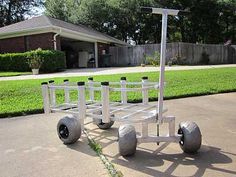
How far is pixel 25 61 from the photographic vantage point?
63.3 feet

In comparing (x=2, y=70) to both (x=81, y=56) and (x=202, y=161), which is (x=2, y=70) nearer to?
(x=81, y=56)

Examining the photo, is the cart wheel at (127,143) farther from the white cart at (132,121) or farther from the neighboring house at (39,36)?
the neighboring house at (39,36)

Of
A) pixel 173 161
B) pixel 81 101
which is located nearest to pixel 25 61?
pixel 81 101

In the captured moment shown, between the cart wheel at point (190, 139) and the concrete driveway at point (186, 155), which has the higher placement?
the cart wheel at point (190, 139)

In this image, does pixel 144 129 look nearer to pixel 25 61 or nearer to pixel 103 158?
pixel 103 158

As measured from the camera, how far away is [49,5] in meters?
41.8

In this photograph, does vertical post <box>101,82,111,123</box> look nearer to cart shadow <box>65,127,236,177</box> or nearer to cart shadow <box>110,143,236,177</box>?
cart shadow <box>65,127,236,177</box>

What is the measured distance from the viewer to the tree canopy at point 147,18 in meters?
37.2

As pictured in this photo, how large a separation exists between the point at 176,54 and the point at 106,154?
23.0 meters

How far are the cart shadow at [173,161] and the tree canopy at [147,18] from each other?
3255 centimetres

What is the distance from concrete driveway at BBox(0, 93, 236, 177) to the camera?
3450 mm

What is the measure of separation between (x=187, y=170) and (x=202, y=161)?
0.36 metres

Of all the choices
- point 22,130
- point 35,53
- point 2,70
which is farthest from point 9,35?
point 22,130

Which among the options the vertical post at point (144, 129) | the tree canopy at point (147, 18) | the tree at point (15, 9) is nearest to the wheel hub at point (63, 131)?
the vertical post at point (144, 129)
